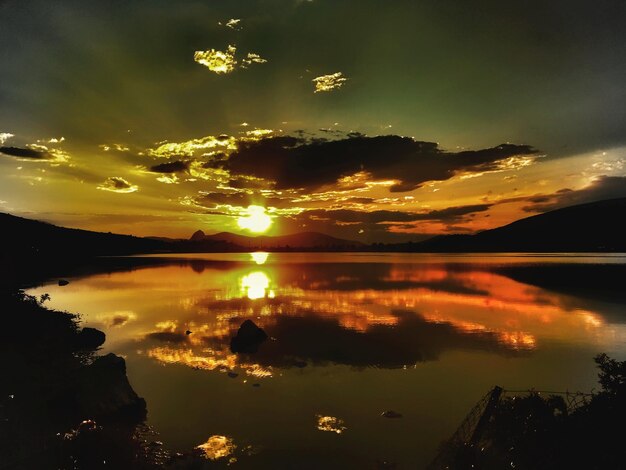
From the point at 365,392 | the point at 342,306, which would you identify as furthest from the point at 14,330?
the point at 342,306

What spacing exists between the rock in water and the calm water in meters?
1.24

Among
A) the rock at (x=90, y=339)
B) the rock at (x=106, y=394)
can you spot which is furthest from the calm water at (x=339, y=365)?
the rock at (x=106, y=394)

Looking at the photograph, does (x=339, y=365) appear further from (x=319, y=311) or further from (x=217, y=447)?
(x=319, y=311)

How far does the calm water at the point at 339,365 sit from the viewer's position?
18.8 meters

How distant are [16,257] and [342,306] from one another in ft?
293

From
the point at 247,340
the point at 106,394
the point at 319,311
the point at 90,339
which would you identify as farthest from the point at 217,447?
the point at 319,311

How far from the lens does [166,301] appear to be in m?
68.1

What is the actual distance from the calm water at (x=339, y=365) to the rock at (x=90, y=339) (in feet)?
3.49

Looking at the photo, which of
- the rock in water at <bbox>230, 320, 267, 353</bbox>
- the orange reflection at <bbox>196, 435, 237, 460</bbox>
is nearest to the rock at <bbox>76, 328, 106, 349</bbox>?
the rock in water at <bbox>230, 320, 267, 353</bbox>

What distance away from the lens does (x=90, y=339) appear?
35969 millimetres

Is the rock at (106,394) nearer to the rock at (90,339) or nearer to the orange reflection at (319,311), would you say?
the orange reflection at (319,311)

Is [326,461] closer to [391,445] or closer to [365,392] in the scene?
[391,445]

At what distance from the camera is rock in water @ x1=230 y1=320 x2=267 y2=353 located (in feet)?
115

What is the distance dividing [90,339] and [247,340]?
14685mm
